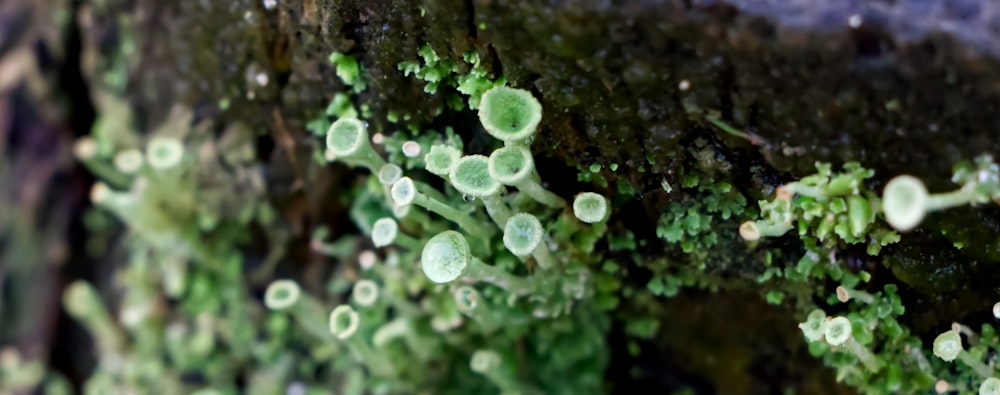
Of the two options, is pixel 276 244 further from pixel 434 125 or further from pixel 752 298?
pixel 752 298

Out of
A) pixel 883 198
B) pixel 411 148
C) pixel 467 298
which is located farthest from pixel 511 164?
pixel 883 198

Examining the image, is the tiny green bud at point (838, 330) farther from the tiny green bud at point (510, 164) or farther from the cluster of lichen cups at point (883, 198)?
the tiny green bud at point (510, 164)

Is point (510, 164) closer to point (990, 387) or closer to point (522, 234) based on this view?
point (522, 234)

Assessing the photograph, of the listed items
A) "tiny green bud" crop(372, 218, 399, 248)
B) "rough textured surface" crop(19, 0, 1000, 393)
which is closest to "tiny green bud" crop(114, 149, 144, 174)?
"rough textured surface" crop(19, 0, 1000, 393)

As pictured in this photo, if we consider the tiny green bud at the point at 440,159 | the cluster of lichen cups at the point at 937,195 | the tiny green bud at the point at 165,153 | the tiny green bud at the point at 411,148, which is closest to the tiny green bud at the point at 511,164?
the tiny green bud at the point at 440,159

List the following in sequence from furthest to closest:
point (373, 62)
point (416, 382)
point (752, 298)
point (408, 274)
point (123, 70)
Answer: point (123, 70)
point (416, 382)
point (408, 274)
point (752, 298)
point (373, 62)

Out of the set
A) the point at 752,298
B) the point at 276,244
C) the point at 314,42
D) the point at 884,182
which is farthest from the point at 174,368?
the point at 884,182

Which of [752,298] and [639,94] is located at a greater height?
[639,94]
